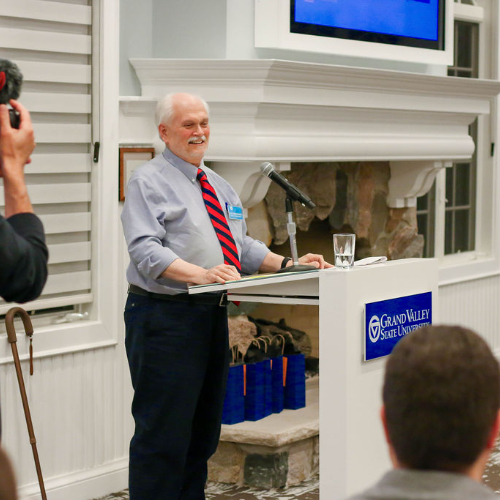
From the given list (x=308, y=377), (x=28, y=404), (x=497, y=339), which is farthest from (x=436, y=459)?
(x=497, y=339)

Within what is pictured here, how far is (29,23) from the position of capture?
3.28 m

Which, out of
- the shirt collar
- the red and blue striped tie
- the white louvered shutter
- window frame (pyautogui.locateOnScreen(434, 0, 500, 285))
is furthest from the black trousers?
window frame (pyautogui.locateOnScreen(434, 0, 500, 285))

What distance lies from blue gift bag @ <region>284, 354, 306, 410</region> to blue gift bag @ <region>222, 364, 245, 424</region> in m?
0.32

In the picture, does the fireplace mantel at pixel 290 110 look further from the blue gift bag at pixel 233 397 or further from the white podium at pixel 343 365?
the white podium at pixel 343 365

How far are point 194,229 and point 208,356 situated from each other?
0.41 metres

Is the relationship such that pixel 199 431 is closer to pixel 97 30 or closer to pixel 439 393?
pixel 97 30

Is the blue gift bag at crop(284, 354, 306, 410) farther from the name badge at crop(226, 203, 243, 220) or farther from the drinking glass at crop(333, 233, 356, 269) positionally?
the drinking glass at crop(333, 233, 356, 269)

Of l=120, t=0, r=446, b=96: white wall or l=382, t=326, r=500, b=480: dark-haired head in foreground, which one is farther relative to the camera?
l=120, t=0, r=446, b=96: white wall

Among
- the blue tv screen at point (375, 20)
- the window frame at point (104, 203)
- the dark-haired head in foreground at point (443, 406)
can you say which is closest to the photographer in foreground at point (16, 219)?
the dark-haired head in foreground at point (443, 406)

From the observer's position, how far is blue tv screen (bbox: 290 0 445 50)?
3861 millimetres

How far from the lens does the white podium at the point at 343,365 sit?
243 centimetres

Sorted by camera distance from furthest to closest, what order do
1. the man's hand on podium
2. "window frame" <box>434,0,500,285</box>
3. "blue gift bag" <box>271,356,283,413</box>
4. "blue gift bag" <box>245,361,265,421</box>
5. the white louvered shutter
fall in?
"window frame" <box>434,0,500,285</box> → "blue gift bag" <box>271,356,283,413</box> → "blue gift bag" <box>245,361,265,421</box> → the white louvered shutter → the man's hand on podium

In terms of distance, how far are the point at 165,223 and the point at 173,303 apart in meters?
0.25

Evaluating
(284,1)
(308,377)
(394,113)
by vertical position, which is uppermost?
(284,1)
